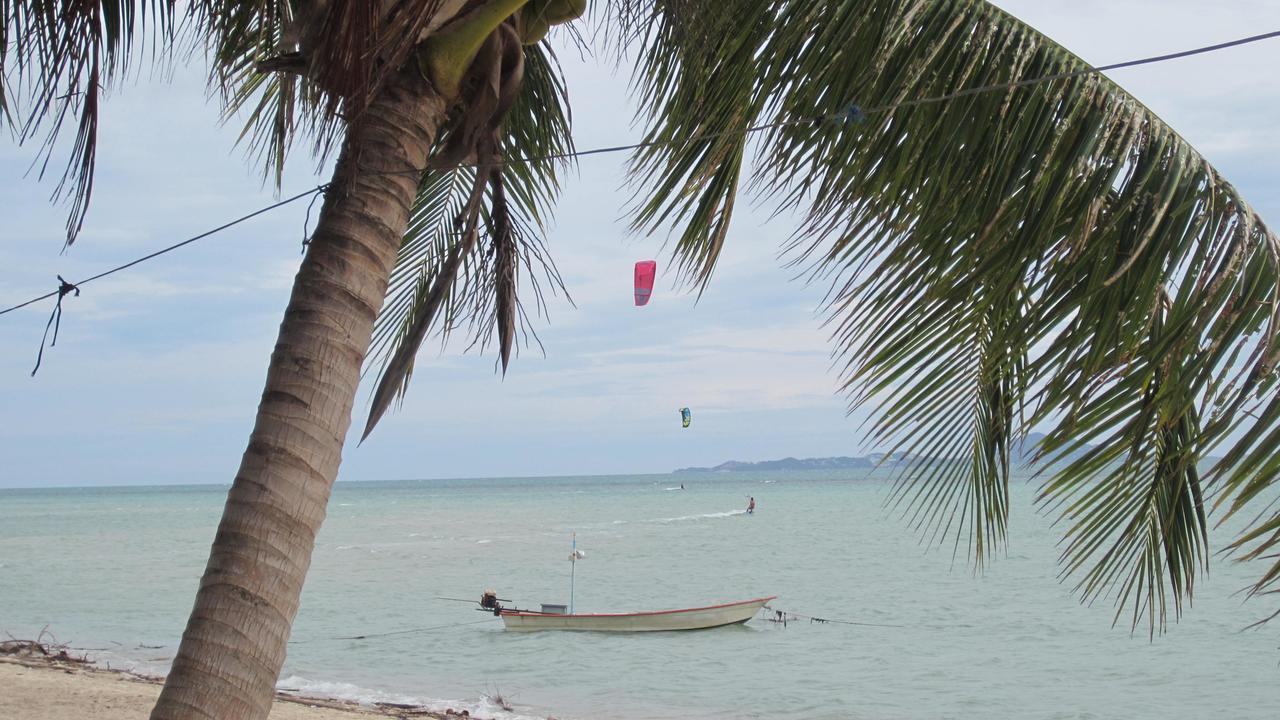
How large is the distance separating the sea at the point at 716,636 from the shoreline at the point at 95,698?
1171mm

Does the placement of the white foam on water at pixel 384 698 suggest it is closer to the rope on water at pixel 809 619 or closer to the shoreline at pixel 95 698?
the shoreline at pixel 95 698

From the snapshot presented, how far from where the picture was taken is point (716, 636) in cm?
1897

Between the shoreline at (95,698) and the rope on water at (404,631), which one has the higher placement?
the shoreline at (95,698)

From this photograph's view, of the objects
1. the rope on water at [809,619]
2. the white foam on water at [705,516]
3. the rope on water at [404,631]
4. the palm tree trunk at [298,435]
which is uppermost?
the palm tree trunk at [298,435]

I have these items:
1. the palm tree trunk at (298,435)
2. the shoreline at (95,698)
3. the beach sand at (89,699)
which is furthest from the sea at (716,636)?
the palm tree trunk at (298,435)

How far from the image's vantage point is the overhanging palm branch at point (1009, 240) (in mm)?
2986

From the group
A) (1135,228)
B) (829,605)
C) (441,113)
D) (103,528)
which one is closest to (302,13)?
(441,113)

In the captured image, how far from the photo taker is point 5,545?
146 ft

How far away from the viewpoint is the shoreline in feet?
31.7

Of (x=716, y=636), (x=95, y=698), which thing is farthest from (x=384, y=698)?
(x=716, y=636)

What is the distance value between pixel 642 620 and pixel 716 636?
4.51ft

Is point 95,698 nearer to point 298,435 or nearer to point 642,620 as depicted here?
point 298,435

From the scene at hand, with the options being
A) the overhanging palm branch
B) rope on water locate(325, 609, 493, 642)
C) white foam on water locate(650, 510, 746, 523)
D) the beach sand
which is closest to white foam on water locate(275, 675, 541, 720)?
the beach sand

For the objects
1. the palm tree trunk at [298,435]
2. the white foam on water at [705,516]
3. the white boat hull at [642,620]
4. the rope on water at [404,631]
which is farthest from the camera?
the white foam on water at [705,516]
